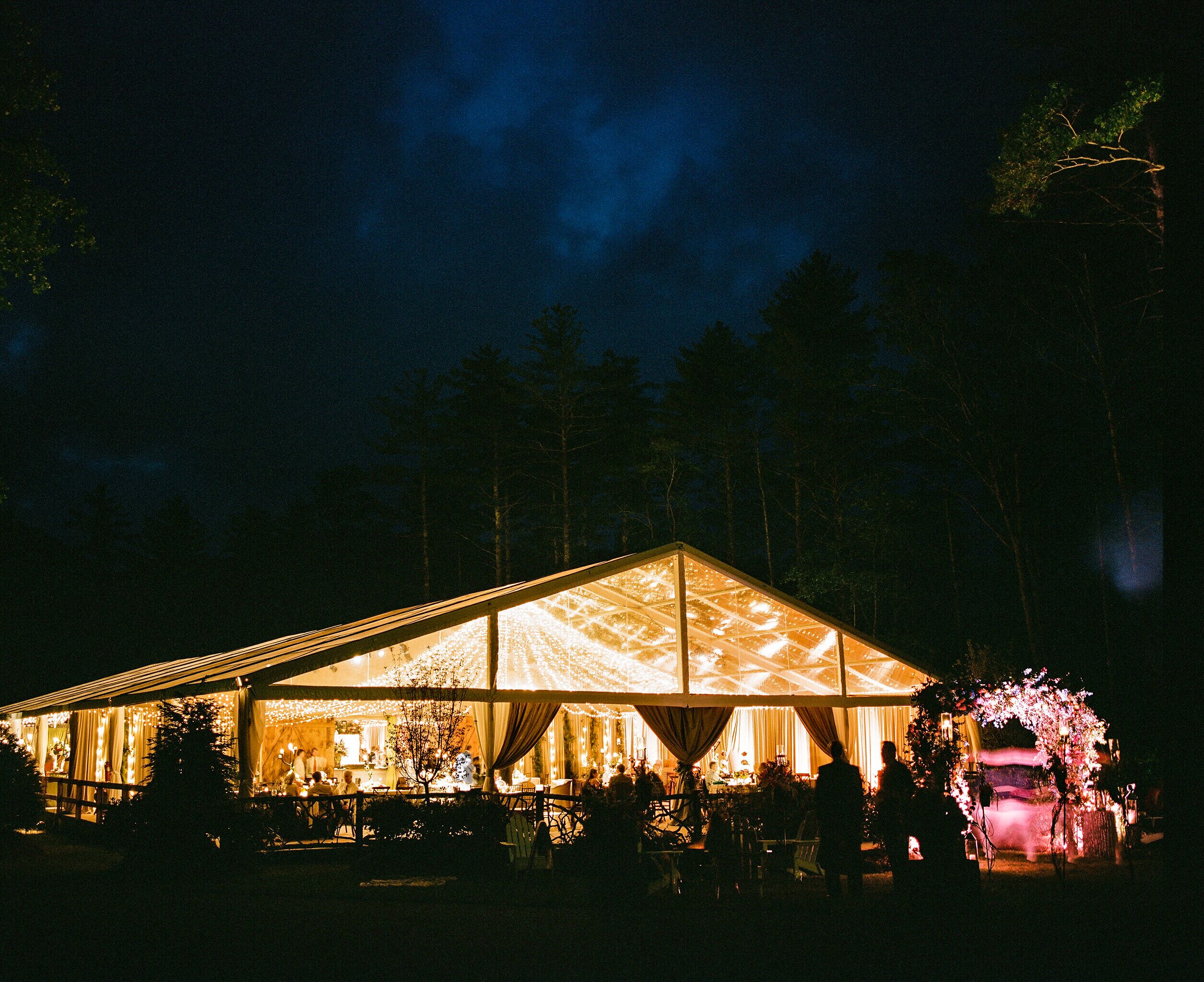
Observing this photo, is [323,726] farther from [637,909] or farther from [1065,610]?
[1065,610]

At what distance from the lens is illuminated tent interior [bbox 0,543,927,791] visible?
13.0 m

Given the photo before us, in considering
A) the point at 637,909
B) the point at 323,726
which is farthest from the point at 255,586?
the point at 637,909

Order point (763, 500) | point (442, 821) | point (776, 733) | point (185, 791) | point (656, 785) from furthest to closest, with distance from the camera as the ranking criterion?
point (763, 500), point (776, 733), point (656, 785), point (185, 791), point (442, 821)

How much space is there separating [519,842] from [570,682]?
436 centimetres

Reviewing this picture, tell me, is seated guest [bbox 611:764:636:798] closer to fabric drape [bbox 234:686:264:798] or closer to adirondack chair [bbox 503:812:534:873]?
adirondack chair [bbox 503:812:534:873]

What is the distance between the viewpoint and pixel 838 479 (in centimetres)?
2488

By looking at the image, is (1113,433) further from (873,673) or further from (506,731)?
(506,731)

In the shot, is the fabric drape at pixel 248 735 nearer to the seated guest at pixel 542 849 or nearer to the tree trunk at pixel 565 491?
the seated guest at pixel 542 849

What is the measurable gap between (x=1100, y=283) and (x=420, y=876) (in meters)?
14.3

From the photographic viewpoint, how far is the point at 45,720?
2247 cm

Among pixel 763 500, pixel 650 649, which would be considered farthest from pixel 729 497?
pixel 650 649

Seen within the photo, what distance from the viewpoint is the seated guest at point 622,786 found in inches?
439

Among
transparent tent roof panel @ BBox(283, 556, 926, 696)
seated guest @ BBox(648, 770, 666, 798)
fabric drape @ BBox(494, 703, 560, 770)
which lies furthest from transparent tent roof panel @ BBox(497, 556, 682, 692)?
seated guest @ BBox(648, 770, 666, 798)

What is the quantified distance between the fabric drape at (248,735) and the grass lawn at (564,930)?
175cm
